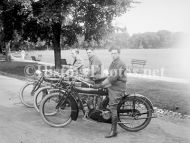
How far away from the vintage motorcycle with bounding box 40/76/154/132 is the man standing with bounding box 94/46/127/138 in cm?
19

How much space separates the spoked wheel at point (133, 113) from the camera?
18.1 feet

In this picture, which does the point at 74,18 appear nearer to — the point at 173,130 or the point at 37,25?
the point at 37,25

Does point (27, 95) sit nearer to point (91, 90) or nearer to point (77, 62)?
point (77, 62)

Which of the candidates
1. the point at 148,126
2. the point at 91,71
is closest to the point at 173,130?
the point at 148,126

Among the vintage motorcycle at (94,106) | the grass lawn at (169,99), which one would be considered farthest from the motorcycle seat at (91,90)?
the grass lawn at (169,99)

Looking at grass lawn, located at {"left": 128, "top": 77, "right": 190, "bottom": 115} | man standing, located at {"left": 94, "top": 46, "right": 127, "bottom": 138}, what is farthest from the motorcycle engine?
grass lawn, located at {"left": 128, "top": 77, "right": 190, "bottom": 115}

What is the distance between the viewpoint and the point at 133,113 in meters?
5.58

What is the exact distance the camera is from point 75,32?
15.8m

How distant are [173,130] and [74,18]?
32.4 ft

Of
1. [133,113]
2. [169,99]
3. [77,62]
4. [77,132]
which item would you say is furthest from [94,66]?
[169,99]

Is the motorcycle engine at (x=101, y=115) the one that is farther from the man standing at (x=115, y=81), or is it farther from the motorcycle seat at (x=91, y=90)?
the motorcycle seat at (x=91, y=90)

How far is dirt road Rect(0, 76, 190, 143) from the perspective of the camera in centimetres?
514

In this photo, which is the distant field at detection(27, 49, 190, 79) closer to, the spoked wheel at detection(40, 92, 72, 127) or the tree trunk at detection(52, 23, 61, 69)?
the tree trunk at detection(52, 23, 61, 69)

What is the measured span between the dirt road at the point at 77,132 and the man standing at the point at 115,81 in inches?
16.1
